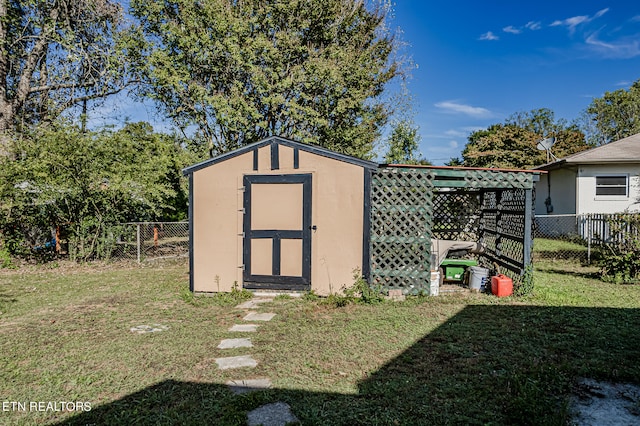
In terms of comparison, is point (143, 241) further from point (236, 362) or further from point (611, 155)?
point (611, 155)

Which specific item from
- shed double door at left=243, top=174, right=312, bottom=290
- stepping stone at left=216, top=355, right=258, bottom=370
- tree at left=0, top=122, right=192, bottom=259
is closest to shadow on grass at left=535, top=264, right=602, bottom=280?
shed double door at left=243, top=174, right=312, bottom=290

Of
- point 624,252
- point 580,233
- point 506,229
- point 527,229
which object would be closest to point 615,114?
point 580,233

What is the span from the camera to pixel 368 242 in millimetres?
5770

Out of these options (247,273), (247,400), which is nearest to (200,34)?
(247,273)

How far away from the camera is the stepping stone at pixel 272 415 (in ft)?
8.04

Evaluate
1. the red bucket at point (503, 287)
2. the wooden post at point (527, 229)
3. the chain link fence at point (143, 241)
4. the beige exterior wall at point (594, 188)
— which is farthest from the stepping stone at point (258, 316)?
the beige exterior wall at point (594, 188)

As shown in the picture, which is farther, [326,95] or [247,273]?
[326,95]

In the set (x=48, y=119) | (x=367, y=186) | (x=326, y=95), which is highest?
(x=326, y=95)

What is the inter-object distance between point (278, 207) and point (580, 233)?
38.8 ft

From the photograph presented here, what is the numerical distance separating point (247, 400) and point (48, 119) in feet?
41.9

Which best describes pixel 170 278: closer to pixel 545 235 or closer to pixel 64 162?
pixel 64 162

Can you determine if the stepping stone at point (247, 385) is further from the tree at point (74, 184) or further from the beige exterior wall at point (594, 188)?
the beige exterior wall at point (594, 188)

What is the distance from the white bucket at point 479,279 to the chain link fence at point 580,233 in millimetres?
1519

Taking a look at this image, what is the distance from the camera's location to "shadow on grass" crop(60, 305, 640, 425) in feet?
8.23
